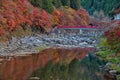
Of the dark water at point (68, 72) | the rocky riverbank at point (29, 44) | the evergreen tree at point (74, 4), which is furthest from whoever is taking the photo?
the evergreen tree at point (74, 4)

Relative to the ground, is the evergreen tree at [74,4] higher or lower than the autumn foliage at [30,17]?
higher

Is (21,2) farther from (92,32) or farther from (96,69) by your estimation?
(96,69)

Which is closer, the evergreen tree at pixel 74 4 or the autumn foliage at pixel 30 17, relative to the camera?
the autumn foliage at pixel 30 17

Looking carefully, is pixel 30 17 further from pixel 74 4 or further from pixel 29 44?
pixel 74 4

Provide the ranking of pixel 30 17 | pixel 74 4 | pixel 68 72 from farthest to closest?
pixel 74 4 < pixel 30 17 < pixel 68 72

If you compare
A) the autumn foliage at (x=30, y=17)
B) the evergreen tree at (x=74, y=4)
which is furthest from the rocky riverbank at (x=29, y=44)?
the evergreen tree at (x=74, y=4)

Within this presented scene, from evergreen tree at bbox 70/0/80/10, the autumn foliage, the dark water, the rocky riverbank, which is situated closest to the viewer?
the dark water

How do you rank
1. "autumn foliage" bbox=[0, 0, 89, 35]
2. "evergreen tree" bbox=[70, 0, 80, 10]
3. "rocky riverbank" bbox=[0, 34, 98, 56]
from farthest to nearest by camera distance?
"evergreen tree" bbox=[70, 0, 80, 10], "autumn foliage" bbox=[0, 0, 89, 35], "rocky riverbank" bbox=[0, 34, 98, 56]

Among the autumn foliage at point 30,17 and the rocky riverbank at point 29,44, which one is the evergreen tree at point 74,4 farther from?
the rocky riverbank at point 29,44

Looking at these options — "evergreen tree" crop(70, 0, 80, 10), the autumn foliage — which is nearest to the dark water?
the autumn foliage

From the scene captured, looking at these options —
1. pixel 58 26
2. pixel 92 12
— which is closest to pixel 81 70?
pixel 58 26

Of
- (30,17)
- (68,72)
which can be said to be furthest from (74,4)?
(68,72)

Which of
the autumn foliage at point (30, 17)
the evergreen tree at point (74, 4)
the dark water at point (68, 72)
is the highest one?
the evergreen tree at point (74, 4)

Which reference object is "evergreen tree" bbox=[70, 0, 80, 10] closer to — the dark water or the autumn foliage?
the autumn foliage
